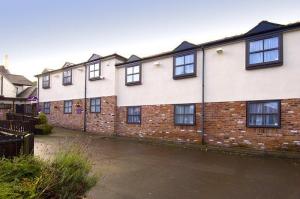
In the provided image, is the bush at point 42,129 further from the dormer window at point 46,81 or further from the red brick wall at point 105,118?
the dormer window at point 46,81

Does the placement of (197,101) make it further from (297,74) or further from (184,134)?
(297,74)

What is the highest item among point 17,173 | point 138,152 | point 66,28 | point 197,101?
point 66,28

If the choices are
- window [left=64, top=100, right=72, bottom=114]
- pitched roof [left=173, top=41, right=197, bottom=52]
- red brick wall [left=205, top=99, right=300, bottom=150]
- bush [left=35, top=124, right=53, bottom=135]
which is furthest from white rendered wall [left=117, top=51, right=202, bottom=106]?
window [left=64, top=100, right=72, bottom=114]

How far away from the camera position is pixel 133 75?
17.2 meters

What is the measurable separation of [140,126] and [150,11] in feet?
23.0

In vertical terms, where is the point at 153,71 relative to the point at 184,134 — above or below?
above

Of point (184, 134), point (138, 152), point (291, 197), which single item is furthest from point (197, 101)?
point (291, 197)

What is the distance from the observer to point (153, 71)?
1611 centimetres

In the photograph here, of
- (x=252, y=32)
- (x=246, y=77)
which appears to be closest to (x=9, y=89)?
(x=246, y=77)

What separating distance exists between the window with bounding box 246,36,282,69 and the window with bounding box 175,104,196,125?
145 inches

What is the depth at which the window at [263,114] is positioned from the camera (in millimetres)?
11336

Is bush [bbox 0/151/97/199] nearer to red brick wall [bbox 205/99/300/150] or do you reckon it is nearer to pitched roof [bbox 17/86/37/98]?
red brick wall [bbox 205/99/300/150]

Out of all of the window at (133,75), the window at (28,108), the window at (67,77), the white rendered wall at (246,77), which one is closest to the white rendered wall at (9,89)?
the window at (28,108)

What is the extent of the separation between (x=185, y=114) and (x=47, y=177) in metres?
10.6
